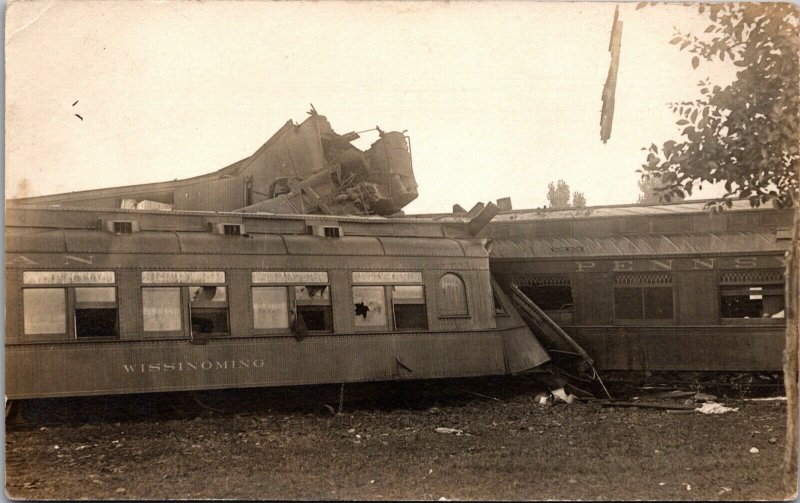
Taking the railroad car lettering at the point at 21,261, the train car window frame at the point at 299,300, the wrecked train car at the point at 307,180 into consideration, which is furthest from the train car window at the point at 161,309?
the wrecked train car at the point at 307,180

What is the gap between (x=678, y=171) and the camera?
8.91m

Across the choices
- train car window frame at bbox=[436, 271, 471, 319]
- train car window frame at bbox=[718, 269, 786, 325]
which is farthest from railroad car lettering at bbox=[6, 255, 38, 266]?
train car window frame at bbox=[718, 269, 786, 325]

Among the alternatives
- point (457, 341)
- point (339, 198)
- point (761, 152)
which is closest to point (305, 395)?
point (457, 341)

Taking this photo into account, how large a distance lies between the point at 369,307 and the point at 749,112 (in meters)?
6.08

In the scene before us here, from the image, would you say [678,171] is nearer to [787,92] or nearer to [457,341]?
[787,92]

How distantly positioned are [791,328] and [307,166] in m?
8.73

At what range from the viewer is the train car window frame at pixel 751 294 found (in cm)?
1473

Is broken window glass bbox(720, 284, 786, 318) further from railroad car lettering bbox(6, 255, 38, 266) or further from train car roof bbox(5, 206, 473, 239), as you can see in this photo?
railroad car lettering bbox(6, 255, 38, 266)

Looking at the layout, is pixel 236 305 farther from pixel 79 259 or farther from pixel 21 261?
pixel 21 261

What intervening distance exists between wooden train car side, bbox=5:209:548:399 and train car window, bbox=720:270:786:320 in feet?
15.1

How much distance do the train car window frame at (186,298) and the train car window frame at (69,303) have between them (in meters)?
0.43

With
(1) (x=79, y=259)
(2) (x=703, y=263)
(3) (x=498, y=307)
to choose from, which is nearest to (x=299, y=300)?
(1) (x=79, y=259)

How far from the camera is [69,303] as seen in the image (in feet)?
32.6

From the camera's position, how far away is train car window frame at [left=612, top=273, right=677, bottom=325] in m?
15.7
